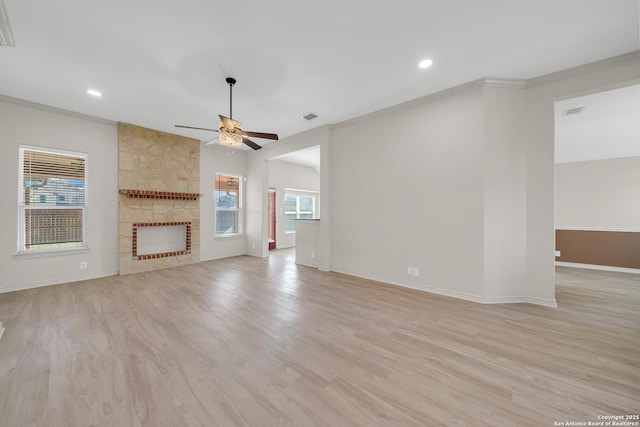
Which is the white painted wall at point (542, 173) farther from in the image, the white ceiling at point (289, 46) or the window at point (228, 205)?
the window at point (228, 205)

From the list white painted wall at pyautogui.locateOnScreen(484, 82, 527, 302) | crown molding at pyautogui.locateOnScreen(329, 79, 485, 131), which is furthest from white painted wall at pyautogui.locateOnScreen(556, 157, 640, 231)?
crown molding at pyautogui.locateOnScreen(329, 79, 485, 131)

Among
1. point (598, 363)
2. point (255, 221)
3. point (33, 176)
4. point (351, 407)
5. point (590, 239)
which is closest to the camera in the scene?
point (351, 407)

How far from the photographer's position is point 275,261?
5828 mm

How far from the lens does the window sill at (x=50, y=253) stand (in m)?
3.65

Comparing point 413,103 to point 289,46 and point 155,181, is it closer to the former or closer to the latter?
point 289,46

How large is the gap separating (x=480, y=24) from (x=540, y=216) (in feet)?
8.12

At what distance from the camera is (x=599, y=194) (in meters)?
5.10

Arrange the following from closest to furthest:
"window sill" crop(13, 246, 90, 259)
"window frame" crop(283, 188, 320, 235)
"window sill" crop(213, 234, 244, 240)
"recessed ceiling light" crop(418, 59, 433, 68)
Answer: "recessed ceiling light" crop(418, 59, 433, 68), "window sill" crop(13, 246, 90, 259), "window sill" crop(213, 234, 244, 240), "window frame" crop(283, 188, 320, 235)

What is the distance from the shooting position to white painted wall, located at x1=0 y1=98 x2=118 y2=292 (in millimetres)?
3525

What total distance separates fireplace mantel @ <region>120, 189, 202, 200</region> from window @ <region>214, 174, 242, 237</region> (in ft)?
2.30

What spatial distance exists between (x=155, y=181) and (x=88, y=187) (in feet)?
3.44

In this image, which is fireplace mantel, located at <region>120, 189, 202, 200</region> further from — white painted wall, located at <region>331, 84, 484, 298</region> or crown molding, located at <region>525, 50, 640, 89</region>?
crown molding, located at <region>525, 50, 640, 89</region>

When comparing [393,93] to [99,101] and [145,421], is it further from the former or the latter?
[99,101]

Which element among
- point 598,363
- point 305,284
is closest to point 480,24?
point 598,363
